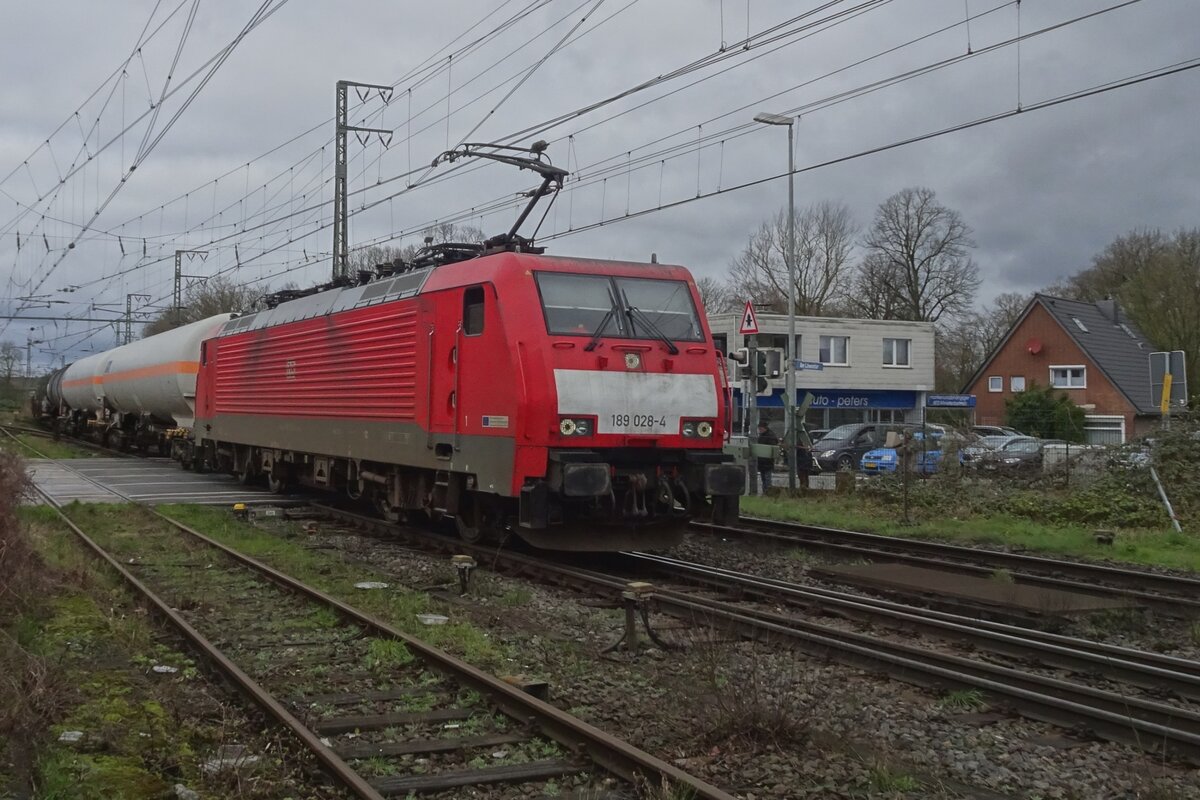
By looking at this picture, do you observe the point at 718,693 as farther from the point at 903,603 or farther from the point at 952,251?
the point at 952,251

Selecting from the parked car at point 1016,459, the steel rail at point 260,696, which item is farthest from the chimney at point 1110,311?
the steel rail at point 260,696

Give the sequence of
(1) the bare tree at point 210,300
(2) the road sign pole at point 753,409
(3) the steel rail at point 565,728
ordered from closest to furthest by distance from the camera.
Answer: (3) the steel rail at point 565,728, (2) the road sign pole at point 753,409, (1) the bare tree at point 210,300

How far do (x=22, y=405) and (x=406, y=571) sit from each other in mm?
59355

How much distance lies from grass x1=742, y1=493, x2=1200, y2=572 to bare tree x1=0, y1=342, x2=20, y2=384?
63.6 m

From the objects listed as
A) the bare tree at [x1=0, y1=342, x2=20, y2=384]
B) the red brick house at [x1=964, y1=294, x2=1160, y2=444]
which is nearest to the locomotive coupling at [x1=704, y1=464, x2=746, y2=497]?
the red brick house at [x1=964, y1=294, x2=1160, y2=444]

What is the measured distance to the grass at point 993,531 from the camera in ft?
44.2

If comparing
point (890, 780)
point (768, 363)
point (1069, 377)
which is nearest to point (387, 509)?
point (768, 363)

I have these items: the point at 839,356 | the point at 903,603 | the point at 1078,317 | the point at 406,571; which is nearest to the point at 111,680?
the point at 406,571

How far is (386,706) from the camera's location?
636 centimetres

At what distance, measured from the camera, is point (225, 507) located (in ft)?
57.5

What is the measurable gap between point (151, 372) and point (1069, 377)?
119ft

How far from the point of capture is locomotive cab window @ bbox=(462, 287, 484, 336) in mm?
11281

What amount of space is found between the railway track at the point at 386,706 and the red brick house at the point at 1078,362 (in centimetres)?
3756

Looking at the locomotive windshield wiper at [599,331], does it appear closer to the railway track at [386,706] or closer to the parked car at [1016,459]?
the railway track at [386,706]
